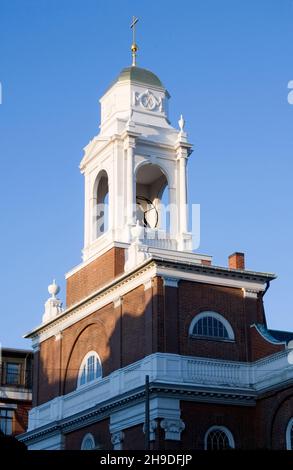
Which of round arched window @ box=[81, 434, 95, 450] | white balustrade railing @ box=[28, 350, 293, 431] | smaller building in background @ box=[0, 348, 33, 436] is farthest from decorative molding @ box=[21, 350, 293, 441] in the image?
smaller building in background @ box=[0, 348, 33, 436]

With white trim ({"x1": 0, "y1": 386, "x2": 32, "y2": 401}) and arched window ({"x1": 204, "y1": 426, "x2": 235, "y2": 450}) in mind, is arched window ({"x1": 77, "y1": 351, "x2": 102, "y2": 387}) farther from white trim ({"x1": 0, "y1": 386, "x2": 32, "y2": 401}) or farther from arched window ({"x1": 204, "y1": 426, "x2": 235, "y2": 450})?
white trim ({"x1": 0, "y1": 386, "x2": 32, "y2": 401})

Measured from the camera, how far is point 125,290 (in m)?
44.9

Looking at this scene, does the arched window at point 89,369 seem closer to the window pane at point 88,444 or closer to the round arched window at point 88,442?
the round arched window at point 88,442

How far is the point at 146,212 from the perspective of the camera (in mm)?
49875

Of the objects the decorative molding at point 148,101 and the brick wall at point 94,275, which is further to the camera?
the decorative molding at point 148,101

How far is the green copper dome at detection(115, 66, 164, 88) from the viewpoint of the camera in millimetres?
49969

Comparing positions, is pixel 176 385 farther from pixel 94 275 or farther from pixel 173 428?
pixel 94 275

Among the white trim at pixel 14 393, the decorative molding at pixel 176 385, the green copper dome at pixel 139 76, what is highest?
the green copper dome at pixel 139 76

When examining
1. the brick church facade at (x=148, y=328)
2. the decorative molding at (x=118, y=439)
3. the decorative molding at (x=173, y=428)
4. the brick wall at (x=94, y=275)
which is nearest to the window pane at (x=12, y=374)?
the brick church facade at (x=148, y=328)

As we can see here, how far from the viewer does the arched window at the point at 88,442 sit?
45522 mm

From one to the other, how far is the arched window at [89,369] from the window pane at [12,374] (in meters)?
29.1

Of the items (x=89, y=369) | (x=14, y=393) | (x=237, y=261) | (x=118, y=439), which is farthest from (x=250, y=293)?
(x=14, y=393)

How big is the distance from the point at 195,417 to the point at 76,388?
7875mm
